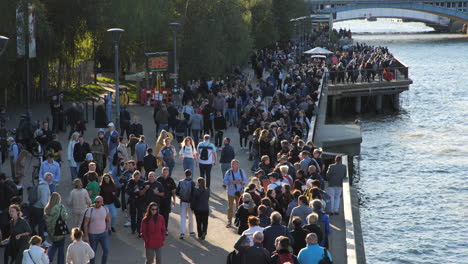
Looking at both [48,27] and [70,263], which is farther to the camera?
[48,27]

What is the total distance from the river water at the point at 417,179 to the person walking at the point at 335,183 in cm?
489

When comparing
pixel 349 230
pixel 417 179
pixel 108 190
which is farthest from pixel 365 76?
pixel 108 190

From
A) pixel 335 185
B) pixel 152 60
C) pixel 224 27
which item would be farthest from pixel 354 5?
pixel 335 185

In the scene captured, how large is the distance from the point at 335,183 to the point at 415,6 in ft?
402

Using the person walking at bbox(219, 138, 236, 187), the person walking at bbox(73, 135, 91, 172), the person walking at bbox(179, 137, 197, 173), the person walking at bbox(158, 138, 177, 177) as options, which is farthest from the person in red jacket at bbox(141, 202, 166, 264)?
the person walking at bbox(219, 138, 236, 187)

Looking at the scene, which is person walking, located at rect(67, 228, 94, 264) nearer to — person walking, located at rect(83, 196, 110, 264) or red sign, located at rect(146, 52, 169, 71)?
person walking, located at rect(83, 196, 110, 264)

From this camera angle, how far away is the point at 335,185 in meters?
18.4

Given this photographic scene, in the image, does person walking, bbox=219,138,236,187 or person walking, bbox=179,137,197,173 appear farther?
person walking, bbox=219,138,236,187

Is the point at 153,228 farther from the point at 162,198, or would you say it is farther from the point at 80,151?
the point at 80,151

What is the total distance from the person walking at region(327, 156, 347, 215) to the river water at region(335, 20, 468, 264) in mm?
4889

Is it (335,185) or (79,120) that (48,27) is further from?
(335,185)

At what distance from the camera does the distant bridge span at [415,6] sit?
135m

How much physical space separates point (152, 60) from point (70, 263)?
A: 22.9 m

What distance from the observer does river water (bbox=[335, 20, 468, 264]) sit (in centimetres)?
2425
